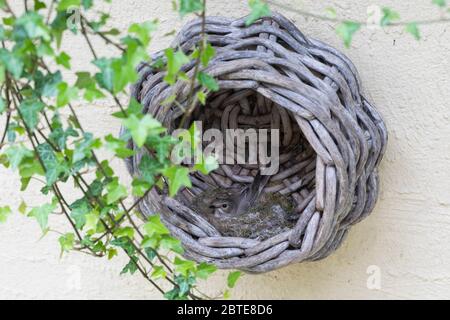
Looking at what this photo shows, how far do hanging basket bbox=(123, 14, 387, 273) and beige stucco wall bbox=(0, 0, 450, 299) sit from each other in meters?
0.08

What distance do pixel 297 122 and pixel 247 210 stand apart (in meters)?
0.18

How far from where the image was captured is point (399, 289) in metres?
0.94

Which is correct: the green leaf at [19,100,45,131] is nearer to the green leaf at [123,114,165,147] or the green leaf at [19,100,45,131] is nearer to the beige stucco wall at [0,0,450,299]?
the green leaf at [123,114,165,147]

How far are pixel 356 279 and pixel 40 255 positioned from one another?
50cm

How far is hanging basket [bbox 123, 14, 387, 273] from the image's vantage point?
734mm

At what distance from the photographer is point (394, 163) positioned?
0.92 meters

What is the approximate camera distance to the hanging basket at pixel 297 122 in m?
0.73

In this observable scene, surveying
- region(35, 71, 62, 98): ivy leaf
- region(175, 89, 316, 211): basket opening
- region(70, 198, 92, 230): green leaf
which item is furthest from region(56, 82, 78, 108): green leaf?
region(175, 89, 316, 211): basket opening

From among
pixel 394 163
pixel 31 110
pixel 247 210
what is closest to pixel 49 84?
pixel 31 110

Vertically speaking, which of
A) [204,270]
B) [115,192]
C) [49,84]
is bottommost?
[204,270]

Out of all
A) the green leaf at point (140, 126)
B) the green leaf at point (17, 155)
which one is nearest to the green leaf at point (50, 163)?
the green leaf at point (17, 155)

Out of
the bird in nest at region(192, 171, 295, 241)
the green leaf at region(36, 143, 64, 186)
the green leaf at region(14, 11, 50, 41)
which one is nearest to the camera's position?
the green leaf at region(14, 11, 50, 41)

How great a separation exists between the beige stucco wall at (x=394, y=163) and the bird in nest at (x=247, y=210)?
5.3 inches

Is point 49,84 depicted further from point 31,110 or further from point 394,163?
point 394,163
